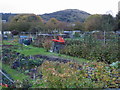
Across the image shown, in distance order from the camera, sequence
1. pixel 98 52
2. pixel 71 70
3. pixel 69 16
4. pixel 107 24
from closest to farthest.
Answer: pixel 71 70 → pixel 98 52 → pixel 107 24 → pixel 69 16

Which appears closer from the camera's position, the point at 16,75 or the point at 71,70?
the point at 71,70

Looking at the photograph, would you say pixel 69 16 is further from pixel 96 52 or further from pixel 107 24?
pixel 96 52

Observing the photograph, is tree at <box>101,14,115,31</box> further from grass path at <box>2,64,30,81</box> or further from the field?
grass path at <box>2,64,30,81</box>

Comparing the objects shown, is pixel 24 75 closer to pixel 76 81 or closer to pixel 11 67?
pixel 11 67

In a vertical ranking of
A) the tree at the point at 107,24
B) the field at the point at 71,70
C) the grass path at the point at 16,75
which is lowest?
the grass path at the point at 16,75

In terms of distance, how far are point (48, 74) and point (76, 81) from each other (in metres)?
0.74

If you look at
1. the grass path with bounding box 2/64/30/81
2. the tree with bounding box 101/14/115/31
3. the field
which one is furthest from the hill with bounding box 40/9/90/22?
the grass path with bounding box 2/64/30/81

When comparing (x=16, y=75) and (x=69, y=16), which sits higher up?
(x=69, y=16)

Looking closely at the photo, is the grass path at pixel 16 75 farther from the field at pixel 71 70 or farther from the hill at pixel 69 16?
the hill at pixel 69 16

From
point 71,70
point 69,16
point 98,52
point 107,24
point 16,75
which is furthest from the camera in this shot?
point 69,16

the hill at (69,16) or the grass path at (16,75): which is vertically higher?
the hill at (69,16)

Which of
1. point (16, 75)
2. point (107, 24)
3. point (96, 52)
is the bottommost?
point (16, 75)

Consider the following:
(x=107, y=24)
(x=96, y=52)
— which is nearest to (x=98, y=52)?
(x=96, y=52)

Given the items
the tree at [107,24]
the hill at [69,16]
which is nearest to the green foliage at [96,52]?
the tree at [107,24]
